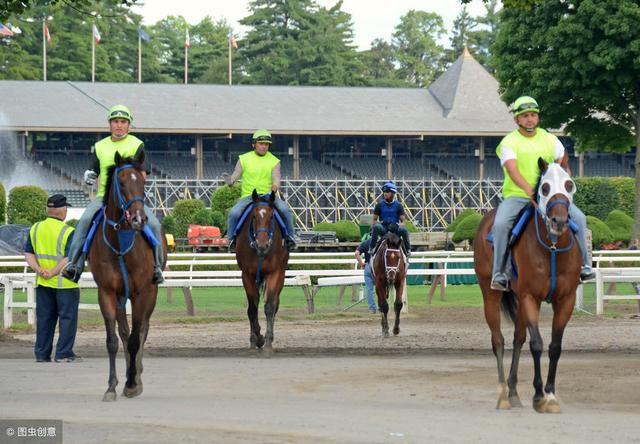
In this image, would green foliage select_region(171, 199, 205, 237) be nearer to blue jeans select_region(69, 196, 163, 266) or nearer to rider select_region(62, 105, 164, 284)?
rider select_region(62, 105, 164, 284)

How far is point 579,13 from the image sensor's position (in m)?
37.6

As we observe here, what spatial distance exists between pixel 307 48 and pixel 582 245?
8333 centimetres

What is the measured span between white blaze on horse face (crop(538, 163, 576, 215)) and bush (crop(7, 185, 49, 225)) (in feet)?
150

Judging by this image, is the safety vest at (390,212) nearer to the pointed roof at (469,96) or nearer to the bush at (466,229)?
the bush at (466,229)

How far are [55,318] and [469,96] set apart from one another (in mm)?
62118

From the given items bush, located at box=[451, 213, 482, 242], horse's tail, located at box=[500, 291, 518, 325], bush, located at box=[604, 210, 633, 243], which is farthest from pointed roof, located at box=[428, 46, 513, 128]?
horse's tail, located at box=[500, 291, 518, 325]

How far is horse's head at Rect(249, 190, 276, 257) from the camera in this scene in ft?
57.4

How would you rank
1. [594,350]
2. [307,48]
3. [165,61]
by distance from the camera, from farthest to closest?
[165,61], [307,48], [594,350]

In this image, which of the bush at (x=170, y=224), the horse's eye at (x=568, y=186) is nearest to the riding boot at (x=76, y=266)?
the horse's eye at (x=568, y=186)

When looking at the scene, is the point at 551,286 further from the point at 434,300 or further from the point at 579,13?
the point at 579,13

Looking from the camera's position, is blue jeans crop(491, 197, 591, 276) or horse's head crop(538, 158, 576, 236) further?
blue jeans crop(491, 197, 591, 276)

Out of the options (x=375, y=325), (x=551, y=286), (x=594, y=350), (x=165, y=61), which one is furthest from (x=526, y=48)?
(x=165, y=61)

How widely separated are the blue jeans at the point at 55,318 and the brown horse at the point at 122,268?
3451 millimetres

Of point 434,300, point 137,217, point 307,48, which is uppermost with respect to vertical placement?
point 307,48
